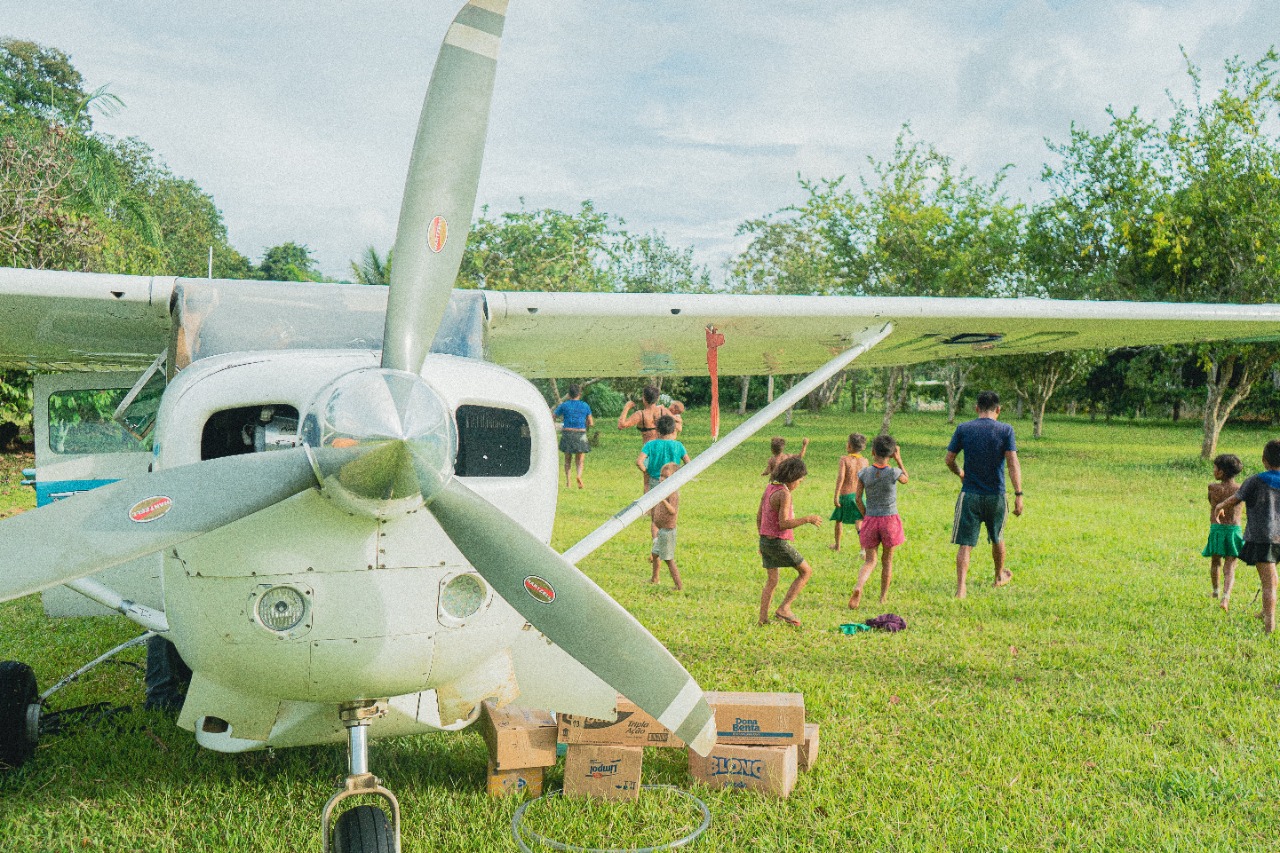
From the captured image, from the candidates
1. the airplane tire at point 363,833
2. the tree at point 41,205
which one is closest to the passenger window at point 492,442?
the airplane tire at point 363,833

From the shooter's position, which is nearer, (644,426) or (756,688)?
(756,688)

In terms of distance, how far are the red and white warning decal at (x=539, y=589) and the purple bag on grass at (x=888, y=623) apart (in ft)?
14.3

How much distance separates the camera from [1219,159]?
18672 millimetres

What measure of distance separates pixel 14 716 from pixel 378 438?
3076mm

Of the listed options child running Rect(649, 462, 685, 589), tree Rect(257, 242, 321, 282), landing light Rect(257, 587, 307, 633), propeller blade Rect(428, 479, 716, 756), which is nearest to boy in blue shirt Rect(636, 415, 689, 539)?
child running Rect(649, 462, 685, 589)

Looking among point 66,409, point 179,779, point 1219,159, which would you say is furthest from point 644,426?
point 1219,159

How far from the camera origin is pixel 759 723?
3.83 m

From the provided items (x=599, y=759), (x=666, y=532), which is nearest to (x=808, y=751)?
(x=599, y=759)

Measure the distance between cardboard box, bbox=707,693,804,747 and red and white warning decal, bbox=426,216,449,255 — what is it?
2255mm

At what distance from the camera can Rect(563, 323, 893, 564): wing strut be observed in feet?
14.3

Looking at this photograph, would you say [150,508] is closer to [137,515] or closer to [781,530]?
[137,515]

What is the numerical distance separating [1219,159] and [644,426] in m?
16.1

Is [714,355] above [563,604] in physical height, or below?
above

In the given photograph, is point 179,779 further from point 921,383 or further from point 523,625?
point 921,383
